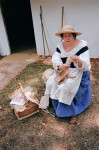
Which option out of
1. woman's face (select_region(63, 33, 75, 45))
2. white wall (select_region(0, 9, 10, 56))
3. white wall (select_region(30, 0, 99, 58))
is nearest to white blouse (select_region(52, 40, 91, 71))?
woman's face (select_region(63, 33, 75, 45))

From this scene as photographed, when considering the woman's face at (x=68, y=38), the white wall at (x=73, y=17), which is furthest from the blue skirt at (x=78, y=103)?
the white wall at (x=73, y=17)

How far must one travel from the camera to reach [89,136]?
6.92 ft

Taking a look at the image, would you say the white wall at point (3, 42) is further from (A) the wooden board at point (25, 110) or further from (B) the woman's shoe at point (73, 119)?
(B) the woman's shoe at point (73, 119)

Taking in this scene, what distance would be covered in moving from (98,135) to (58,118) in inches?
28.3

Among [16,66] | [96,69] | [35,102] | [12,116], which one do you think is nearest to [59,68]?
[35,102]

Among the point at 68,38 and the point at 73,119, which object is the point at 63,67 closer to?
the point at 68,38

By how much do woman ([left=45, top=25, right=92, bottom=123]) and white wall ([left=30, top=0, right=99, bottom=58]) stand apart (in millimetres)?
2722

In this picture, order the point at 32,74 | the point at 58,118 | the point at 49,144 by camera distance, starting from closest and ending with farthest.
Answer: the point at 49,144 < the point at 58,118 < the point at 32,74

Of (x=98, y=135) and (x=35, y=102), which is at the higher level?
(x=35, y=102)

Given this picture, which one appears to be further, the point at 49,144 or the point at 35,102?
the point at 35,102

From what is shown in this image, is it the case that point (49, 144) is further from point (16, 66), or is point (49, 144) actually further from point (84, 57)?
point (16, 66)

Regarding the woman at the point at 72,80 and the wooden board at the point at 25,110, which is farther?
the wooden board at the point at 25,110

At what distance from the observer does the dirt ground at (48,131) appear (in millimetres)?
2027

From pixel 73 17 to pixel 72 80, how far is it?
323cm
